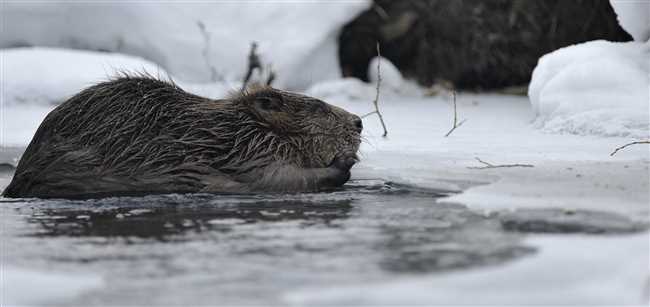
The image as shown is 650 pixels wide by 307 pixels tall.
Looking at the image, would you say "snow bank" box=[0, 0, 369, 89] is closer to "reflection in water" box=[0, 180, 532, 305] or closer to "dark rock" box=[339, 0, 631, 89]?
"dark rock" box=[339, 0, 631, 89]

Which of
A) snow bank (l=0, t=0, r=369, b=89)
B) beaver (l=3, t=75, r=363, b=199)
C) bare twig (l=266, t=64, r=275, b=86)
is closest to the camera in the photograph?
beaver (l=3, t=75, r=363, b=199)

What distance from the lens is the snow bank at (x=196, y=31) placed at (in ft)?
23.5

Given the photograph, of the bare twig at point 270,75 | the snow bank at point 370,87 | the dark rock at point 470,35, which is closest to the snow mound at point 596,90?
the dark rock at point 470,35

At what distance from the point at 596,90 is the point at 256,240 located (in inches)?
116

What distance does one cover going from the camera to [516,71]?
7652 millimetres

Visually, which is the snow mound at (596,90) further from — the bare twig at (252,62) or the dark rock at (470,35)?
the bare twig at (252,62)

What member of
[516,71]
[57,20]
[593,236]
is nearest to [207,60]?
[57,20]

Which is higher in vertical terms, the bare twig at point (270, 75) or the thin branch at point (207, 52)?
the thin branch at point (207, 52)

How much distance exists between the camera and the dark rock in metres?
7.30

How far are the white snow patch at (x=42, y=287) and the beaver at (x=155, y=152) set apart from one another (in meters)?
1.51

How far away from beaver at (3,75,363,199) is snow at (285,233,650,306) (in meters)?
1.78

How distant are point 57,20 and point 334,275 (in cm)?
542

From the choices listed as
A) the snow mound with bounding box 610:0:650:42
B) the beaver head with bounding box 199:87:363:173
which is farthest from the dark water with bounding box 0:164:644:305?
the snow mound with bounding box 610:0:650:42

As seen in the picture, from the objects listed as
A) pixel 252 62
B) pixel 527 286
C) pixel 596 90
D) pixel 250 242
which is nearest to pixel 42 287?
pixel 250 242
